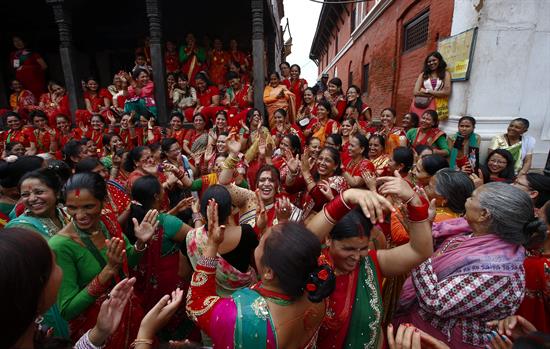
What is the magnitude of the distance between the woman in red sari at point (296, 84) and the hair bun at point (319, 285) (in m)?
5.69

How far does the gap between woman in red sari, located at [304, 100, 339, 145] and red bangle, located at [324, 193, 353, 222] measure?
11.9 ft

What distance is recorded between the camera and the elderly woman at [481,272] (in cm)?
131

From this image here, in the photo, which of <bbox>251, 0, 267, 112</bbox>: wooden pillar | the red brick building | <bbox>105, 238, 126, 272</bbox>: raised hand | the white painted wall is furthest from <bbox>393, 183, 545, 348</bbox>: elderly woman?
the red brick building

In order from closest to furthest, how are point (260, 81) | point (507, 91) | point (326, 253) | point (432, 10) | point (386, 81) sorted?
point (326, 253)
point (507, 91)
point (260, 81)
point (432, 10)
point (386, 81)

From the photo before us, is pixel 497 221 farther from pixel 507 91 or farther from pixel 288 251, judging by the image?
pixel 507 91

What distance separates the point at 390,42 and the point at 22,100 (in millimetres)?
11007

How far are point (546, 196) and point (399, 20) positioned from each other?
8821 mm

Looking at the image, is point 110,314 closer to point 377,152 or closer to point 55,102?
point 377,152

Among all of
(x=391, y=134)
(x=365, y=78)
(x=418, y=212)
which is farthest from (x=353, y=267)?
(x=365, y=78)

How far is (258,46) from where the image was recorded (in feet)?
20.0

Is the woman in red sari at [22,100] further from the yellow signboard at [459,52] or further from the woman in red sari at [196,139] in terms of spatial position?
the yellow signboard at [459,52]

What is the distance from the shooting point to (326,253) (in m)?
1.51

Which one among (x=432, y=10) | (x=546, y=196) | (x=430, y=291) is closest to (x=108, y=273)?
(x=430, y=291)

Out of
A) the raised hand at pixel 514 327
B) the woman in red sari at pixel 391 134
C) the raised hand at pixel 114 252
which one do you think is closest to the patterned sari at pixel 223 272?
the raised hand at pixel 114 252
